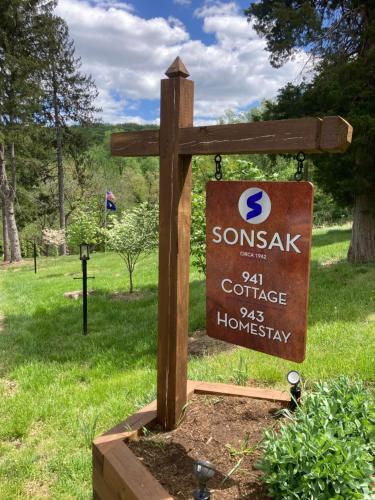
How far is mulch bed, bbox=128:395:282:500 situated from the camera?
6.97 ft

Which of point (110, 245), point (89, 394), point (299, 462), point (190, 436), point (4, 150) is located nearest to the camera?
point (299, 462)

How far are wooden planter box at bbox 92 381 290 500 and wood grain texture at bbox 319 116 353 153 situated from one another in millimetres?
1802

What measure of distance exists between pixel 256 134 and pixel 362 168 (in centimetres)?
646

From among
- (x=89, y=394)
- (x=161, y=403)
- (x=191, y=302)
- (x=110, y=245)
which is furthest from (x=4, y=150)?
(x=161, y=403)

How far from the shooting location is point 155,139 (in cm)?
255

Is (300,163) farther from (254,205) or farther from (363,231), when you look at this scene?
(363,231)

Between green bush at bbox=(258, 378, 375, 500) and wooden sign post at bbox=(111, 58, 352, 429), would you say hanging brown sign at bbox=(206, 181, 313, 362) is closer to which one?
wooden sign post at bbox=(111, 58, 352, 429)

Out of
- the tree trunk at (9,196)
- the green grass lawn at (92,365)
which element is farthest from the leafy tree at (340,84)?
the tree trunk at (9,196)

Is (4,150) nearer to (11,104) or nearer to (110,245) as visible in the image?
(11,104)

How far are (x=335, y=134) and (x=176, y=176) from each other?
37.0 inches

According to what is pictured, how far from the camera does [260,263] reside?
7.50 ft

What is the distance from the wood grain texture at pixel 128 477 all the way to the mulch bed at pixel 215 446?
0.32 ft

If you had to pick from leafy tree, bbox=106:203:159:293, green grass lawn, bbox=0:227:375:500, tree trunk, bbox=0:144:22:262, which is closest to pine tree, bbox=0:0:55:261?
tree trunk, bbox=0:144:22:262

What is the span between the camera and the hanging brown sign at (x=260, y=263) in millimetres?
2146
